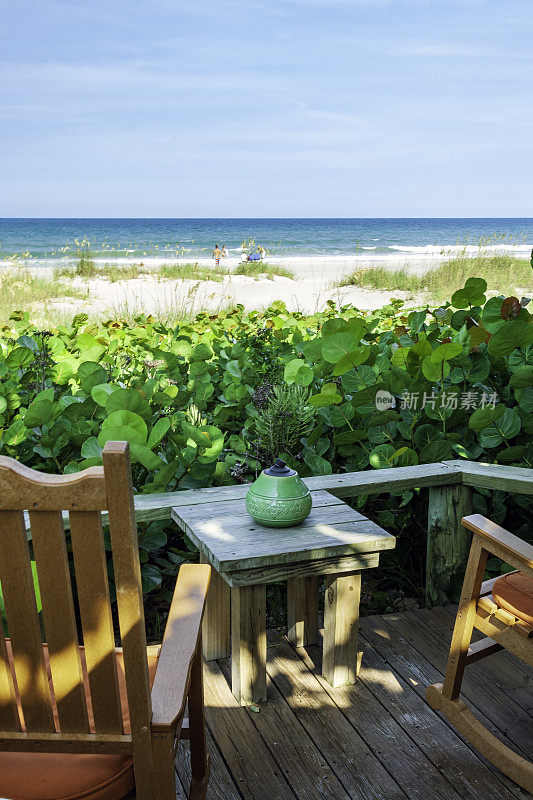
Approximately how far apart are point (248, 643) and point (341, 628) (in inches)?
10.3

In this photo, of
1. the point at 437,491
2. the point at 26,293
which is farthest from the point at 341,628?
the point at 26,293

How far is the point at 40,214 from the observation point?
66.7m

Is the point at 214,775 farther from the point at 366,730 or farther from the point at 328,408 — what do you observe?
the point at 328,408

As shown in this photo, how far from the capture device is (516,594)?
4.70ft

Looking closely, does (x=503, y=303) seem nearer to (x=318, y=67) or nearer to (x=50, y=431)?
(x=50, y=431)

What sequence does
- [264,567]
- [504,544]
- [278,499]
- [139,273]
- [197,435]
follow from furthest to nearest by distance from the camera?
[139,273]
[197,435]
[278,499]
[264,567]
[504,544]

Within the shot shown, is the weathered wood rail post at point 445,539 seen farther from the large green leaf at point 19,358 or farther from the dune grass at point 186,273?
the dune grass at point 186,273

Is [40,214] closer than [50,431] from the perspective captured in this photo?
No

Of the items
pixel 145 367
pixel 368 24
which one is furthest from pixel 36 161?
pixel 145 367

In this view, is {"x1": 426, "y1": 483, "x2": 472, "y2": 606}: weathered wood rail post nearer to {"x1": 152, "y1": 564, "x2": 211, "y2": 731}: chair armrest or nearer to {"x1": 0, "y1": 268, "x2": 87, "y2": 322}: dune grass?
{"x1": 152, "y1": 564, "x2": 211, "y2": 731}: chair armrest

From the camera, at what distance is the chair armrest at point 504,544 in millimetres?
1347

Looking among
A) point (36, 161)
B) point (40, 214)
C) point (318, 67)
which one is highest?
point (318, 67)

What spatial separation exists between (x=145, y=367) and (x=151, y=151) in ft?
167

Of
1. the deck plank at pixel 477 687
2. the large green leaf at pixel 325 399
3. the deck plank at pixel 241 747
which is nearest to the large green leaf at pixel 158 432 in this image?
the large green leaf at pixel 325 399
